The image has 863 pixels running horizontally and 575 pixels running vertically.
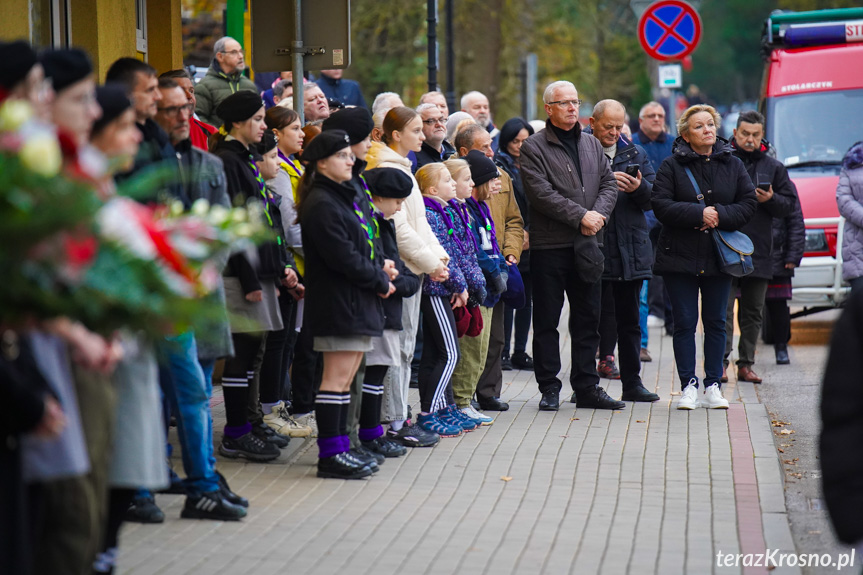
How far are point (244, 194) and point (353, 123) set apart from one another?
0.76 metres

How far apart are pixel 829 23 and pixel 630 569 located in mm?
10429

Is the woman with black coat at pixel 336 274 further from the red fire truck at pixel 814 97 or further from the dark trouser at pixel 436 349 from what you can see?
the red fire truck at pixel 814 97

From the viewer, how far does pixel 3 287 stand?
3197mm

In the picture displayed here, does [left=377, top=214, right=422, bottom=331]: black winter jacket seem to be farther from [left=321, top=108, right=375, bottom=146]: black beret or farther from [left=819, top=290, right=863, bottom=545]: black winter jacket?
[left=819, top=290, right=863, bottom=545]: black winter jacket

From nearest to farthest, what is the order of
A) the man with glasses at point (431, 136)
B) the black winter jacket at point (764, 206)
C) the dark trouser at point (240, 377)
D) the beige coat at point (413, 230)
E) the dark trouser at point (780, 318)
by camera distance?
1. the dark trouser at point (240, 377)
2. the beige coat at point (413, 230)
3. the man with glasses at point (431, 136)
4. the black winter jacket at point (764, 206)
5. the dark trouser at point (780, 318)

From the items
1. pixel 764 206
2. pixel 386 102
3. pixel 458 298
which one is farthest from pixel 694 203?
pixel 386 102

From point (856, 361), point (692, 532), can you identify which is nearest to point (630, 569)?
point (692, 532)

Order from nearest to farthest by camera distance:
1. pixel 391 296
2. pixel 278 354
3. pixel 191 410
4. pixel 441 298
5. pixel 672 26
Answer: pixel 191 410, pixel 391 296, pixel 278 354, pixel 441 298, pixel 672 26

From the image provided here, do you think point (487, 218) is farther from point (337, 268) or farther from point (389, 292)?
point (337, 268)

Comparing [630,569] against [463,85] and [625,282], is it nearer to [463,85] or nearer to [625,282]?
[625,282]

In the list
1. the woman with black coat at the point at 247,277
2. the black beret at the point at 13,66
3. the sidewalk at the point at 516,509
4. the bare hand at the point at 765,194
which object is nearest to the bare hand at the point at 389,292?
the woman with black coat at the point at 247,277

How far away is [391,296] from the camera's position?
7551 millimetres

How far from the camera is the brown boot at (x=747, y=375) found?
36.7 ft

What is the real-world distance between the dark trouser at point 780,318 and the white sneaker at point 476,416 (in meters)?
3.99
